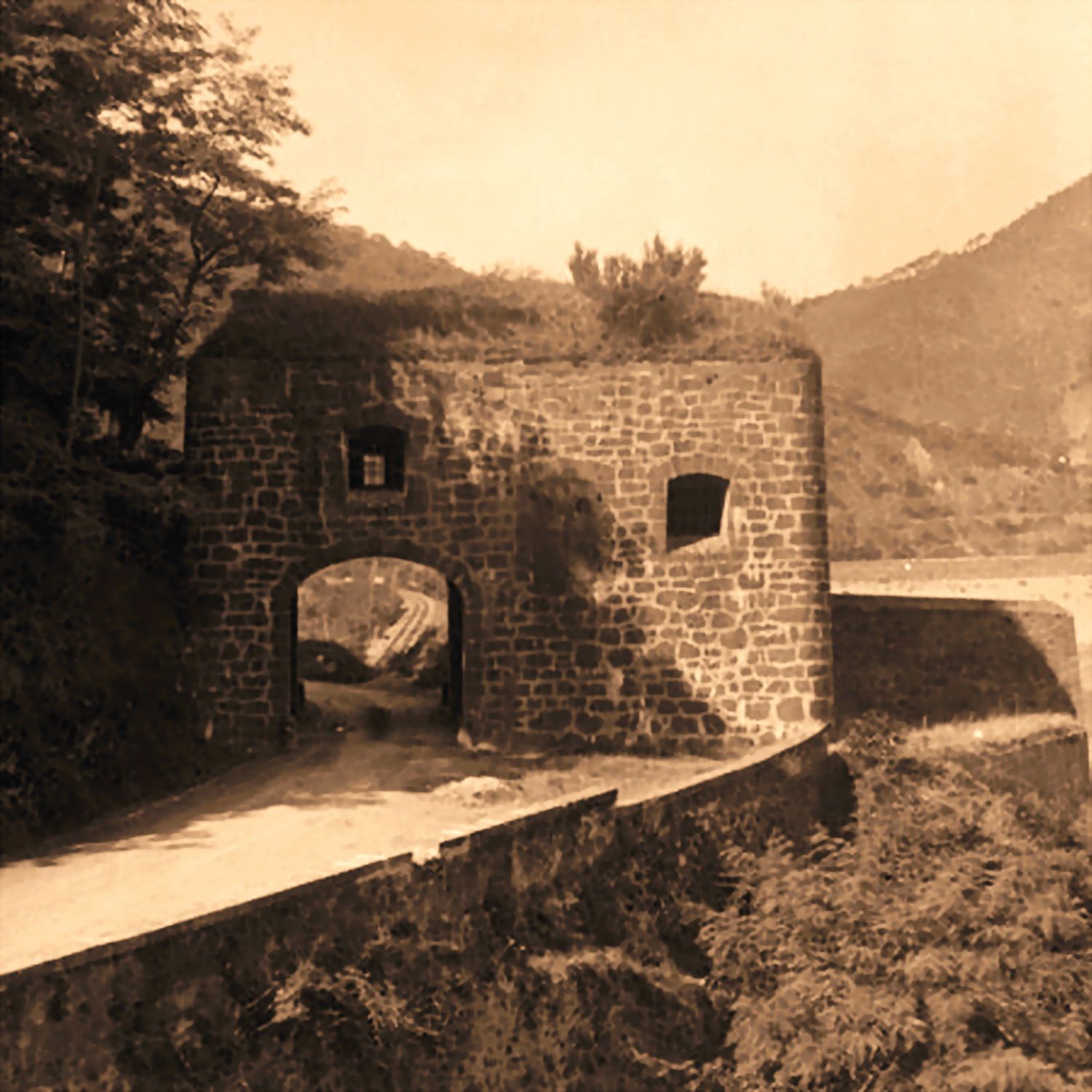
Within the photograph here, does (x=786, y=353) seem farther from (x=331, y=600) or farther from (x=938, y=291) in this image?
(x=938, y=291)

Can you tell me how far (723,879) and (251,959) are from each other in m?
4.20

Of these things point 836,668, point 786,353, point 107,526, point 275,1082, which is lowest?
point 275,1082

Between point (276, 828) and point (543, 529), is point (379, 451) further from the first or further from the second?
point (276, 828)

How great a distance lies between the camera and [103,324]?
1101 cm

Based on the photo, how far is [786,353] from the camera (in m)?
12.6

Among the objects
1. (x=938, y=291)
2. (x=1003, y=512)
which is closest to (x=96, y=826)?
(x=1003, y=512)

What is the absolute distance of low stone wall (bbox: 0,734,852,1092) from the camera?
19.4ft

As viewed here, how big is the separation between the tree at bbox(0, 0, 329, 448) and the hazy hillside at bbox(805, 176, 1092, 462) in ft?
69.3

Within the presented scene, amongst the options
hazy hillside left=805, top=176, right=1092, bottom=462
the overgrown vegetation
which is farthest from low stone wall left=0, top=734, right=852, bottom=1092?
hazy hillside left=805, top=176, right=1092, bottom=462

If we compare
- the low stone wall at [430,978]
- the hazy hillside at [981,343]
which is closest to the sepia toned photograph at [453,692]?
the low stone wall at [430,978]

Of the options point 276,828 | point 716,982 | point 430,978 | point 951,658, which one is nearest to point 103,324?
point 276,828

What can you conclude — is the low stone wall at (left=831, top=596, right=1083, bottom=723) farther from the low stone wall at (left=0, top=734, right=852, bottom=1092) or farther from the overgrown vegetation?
the low stone wall at (left=0, top=734, right=852, bottom=1092)

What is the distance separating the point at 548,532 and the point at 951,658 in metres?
6.26

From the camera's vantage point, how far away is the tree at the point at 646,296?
1316 centimetres
